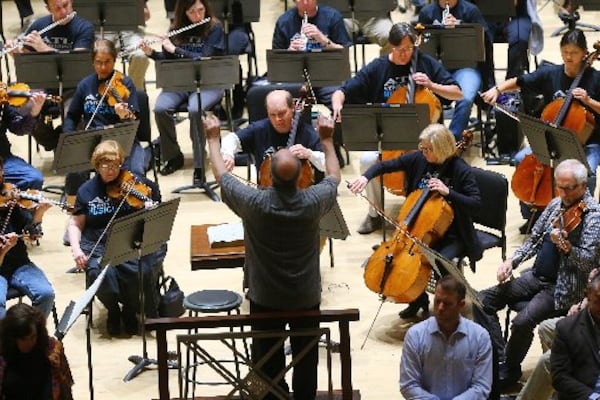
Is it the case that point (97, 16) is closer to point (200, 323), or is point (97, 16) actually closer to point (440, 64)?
point (440, 64)

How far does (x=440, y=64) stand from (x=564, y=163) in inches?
112

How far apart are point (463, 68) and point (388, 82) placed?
1.29 meters

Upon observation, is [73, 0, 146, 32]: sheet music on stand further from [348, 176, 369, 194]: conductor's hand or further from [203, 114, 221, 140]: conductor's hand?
[203, 114, 221, 140]: conductor's hand

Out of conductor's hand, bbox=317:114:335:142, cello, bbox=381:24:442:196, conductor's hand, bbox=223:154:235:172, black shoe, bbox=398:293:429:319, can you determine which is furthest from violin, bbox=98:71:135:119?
conductor's hand, bbox=317:114:335:142

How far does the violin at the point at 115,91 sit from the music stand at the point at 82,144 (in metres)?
0.71

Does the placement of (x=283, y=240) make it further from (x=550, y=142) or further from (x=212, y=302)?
(x=550, y=142)

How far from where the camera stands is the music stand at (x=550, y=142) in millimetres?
9000

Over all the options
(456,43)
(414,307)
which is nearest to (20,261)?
(414,307)

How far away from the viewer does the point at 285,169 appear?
22.4 ft

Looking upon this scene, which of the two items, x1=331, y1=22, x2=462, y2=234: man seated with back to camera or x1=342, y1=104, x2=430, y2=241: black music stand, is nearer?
x1=342, y1=104, x2=430, y2=241: black music stand

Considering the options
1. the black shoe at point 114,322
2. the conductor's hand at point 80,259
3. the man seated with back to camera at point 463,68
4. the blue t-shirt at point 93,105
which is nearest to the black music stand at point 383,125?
the man seated with back to camera at point 463,68

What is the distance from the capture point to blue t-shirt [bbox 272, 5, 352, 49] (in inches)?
464

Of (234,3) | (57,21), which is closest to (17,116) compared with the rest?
(57,21)

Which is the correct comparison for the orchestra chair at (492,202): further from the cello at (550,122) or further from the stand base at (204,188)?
the stand base at (204,188)
